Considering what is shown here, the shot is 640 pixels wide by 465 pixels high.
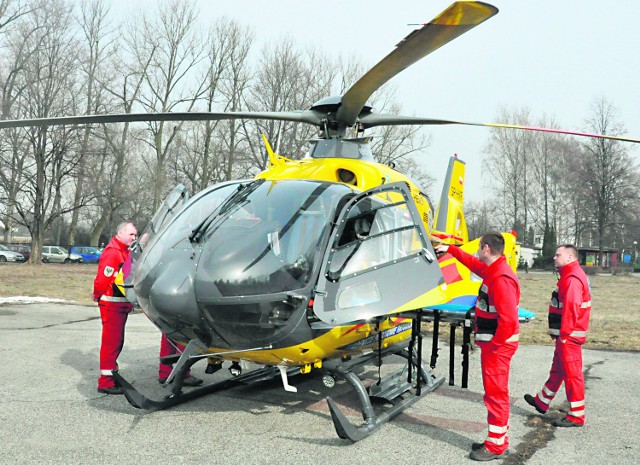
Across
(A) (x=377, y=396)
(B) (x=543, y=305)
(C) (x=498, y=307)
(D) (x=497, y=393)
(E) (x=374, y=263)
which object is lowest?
(B) (x=543, y=305)

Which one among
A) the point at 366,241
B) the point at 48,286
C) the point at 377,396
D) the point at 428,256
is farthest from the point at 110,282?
the point at 48,286

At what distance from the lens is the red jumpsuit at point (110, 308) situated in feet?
19.1

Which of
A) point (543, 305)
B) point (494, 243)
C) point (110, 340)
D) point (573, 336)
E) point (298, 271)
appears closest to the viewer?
point (298, 271)

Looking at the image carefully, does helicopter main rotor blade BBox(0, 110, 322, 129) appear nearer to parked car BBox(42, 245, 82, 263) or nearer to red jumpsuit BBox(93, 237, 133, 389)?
→ red jumpsuit BBox(93, 237, 133, 389)

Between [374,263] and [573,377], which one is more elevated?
[374,263]

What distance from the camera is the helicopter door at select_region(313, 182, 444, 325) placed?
14.0 ft

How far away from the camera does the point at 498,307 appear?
14.3ft

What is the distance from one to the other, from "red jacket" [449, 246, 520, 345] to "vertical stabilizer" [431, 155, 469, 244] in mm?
2765

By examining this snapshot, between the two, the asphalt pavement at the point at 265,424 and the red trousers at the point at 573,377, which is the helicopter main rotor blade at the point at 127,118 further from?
the red trousers at the point at 573,377

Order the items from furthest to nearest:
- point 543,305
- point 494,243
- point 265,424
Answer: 1. point 543,305
2. point 265,424
3. point 494,243

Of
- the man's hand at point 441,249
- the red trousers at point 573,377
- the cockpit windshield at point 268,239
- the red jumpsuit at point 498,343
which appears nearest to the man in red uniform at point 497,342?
the red jumpsuit at point 498,343

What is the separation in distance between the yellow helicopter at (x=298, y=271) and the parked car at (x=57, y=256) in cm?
3656

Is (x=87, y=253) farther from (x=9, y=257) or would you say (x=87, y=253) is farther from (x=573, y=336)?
(x=573, y=336)

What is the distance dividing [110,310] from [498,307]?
3842 millimetres
